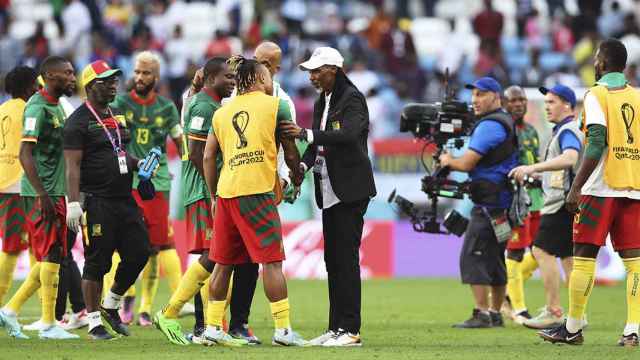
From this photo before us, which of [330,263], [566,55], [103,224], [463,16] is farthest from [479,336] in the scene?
[463,16]

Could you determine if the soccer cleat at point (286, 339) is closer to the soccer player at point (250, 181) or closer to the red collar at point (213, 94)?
the soccer player at point (250, 181)

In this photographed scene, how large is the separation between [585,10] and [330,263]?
65.5ft

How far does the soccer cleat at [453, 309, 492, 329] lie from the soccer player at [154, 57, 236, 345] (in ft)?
10.2

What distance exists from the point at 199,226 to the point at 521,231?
4.59 m

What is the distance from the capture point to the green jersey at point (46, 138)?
12.2m

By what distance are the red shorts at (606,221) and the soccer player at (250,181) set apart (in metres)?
2.57

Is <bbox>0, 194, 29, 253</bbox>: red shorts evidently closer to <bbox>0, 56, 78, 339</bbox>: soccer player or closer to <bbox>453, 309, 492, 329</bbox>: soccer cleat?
<bbox>0, 56, 78, 339</bbox>: soccer player

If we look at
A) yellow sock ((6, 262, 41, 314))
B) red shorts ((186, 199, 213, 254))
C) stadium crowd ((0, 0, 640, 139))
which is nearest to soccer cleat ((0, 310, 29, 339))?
yellow sock ((6, 262, 41, 314))

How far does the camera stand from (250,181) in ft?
35.8

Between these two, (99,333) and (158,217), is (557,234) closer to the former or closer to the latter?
(158,217)

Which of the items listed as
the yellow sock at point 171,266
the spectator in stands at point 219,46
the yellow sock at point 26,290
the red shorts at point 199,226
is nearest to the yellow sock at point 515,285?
the yellow sock at point 171,266

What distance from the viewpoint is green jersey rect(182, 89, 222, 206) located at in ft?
39.0

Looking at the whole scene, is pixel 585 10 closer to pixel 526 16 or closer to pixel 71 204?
pixel 526 16

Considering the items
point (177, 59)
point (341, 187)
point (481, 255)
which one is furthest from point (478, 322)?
point (177, 59)
